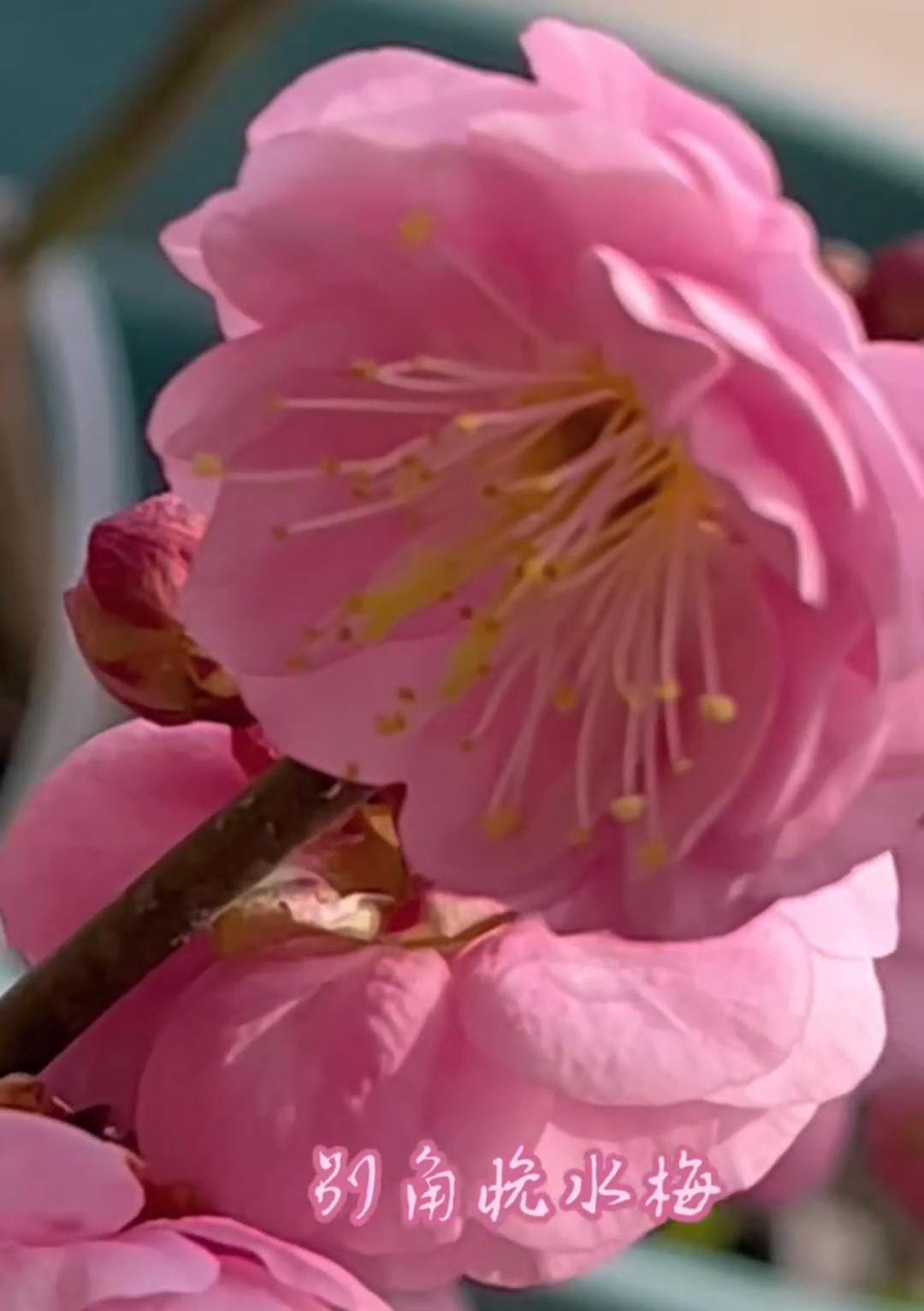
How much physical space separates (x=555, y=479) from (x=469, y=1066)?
7 centimetres

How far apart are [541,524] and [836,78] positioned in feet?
2.64

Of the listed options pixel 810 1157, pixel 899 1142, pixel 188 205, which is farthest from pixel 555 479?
pixel 188 205

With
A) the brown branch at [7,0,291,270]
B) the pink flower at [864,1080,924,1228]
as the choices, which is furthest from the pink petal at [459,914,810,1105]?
the brown branch at [7,0,291,270]

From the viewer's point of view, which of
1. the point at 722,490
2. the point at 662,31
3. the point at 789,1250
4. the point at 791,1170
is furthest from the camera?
the point at 662,31

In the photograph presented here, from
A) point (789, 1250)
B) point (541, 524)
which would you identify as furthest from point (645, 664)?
point (789, 1250)

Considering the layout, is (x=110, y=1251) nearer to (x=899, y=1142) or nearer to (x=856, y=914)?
(x=856, y=914)

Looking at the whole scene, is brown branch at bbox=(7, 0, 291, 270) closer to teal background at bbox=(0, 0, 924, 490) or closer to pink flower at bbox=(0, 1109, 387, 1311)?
teal background at bbox=(0, 0, 924, 490)

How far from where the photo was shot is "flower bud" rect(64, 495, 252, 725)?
23 centimetres

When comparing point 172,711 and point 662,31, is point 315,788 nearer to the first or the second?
point 172,711

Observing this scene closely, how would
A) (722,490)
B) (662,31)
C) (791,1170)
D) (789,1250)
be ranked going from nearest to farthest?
1. (722,490)
2. (791,1170)
3. (789,1250)
4. (662,31)

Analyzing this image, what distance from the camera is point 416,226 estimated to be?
181 mm

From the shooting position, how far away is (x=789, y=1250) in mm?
737

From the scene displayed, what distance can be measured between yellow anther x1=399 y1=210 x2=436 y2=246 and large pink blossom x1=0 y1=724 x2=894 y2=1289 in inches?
3.2

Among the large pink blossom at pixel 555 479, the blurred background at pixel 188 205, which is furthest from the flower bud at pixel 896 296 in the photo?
the blurred background at pixel 188 205
